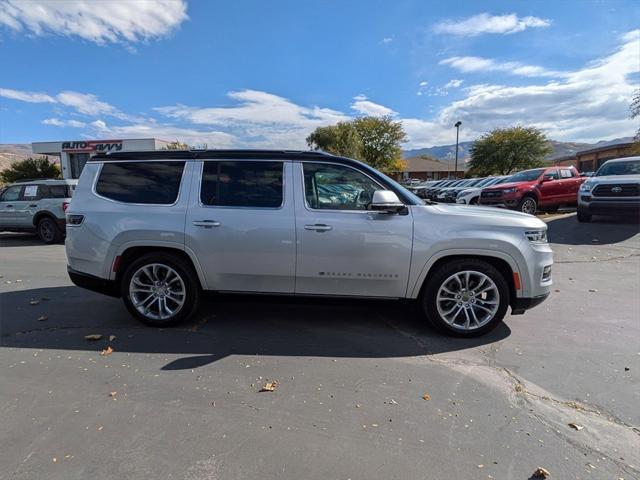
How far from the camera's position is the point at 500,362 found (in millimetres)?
Answer: 3850

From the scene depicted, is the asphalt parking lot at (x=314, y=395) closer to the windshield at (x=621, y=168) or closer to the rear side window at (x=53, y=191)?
the rear side window at (x=53, y=191)

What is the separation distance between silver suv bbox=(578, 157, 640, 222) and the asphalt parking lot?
774cm

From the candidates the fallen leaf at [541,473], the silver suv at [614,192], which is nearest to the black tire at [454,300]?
the fallen leaf at [541,473]

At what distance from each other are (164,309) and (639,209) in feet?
41.3

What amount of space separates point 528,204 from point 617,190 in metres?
4.14

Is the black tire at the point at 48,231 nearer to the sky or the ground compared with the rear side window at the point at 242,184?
nearer to the ground

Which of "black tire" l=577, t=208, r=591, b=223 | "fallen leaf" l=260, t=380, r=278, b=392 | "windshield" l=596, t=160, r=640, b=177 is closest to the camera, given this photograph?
"fallen leaf" l=260, t=380, r=278, b=392

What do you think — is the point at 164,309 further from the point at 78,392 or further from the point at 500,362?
the point at 500,362

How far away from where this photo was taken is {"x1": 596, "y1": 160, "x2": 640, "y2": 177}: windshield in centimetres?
1226

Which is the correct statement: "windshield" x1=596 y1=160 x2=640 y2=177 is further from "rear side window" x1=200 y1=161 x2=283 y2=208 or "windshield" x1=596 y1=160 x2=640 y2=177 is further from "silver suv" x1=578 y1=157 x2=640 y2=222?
"rear side window" x1=200 y1=161 x2=283 y2=208

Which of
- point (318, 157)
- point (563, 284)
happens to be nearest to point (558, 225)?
point (563, 284)

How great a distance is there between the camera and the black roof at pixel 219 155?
4.48 metres

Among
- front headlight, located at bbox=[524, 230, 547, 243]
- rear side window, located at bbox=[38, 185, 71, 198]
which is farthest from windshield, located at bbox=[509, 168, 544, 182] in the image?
rear side window, located at bbox=[38, 185, 71, 198]

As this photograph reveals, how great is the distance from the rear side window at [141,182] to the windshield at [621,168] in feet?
43.0
